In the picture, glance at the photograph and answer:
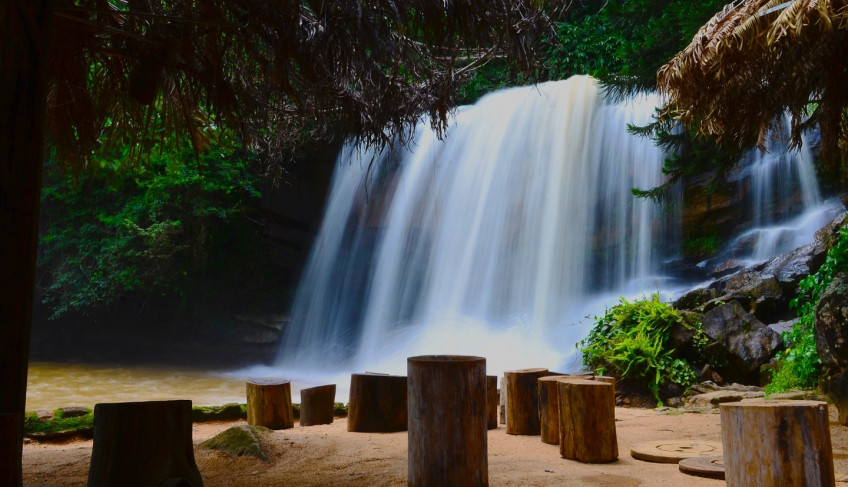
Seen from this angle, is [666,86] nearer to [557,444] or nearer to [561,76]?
[557,444]

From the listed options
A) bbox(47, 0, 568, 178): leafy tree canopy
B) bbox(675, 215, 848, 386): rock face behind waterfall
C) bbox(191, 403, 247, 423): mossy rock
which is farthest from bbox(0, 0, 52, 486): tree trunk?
bbox(675, 215, 848, 386): rock face behind waterfall

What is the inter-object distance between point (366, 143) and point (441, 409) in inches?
98.8

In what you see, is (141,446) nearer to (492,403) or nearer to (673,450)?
(673,450)

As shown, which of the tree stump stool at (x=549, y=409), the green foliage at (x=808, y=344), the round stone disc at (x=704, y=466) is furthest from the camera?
the green foliage at (x=808, y=344)

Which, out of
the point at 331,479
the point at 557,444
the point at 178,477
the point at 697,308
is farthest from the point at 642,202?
the point at 178,477

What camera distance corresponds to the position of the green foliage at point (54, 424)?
6.44m

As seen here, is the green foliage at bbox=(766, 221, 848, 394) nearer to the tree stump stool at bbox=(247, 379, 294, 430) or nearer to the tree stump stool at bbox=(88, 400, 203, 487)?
the tree stump stool at bbox=(247, 379, 294, 430)

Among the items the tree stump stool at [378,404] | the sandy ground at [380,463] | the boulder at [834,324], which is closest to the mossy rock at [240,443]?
the sandy ground at [380,463]

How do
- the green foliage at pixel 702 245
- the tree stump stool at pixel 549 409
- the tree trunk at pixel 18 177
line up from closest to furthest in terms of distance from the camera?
1. the tree trunk at pixel 18 177
2. the tree stump stool at pixel 549 409
3. the green foliage at pixel 702 245

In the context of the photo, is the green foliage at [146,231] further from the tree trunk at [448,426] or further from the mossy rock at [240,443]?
the tree trunk at [448,426]

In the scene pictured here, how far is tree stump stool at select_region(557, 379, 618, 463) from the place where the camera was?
14.6 feet

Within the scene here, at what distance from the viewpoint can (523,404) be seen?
5883 mm

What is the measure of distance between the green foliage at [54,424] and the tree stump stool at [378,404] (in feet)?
8.72

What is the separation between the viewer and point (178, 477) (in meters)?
3.18
